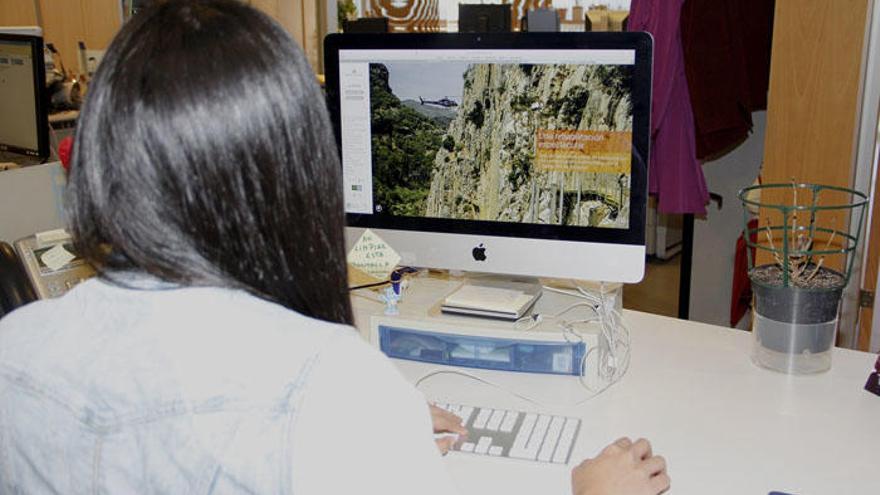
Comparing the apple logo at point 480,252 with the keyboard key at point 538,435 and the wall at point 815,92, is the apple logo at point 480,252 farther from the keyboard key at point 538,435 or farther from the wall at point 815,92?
the wall at point 815,92

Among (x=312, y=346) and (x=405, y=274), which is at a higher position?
(x=312, y=346)

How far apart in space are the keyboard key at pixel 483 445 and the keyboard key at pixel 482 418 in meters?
0.03

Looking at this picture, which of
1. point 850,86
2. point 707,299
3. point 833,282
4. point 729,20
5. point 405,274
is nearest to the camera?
point 833,282

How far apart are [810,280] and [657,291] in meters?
2.78

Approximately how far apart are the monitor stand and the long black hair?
29.7 inches

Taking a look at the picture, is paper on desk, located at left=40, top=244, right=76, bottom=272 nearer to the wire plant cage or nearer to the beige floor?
the wire plant cage

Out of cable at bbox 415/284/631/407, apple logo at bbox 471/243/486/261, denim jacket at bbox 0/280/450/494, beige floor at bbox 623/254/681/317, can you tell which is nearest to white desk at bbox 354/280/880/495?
cable at bbox 415/284/631/407

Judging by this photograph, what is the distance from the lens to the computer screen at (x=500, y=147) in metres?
1.42

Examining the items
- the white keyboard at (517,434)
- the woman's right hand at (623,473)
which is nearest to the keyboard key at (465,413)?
the white keyboard at (517,434)

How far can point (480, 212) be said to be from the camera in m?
1.52

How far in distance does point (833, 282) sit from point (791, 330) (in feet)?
0.33

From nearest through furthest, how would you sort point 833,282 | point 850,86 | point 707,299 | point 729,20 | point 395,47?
point 833,282, point 395,47, point 850,86, point 729,20, point 707,299

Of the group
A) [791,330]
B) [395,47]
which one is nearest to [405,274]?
[395,47]

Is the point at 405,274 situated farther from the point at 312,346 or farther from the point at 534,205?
the point at 312,346
